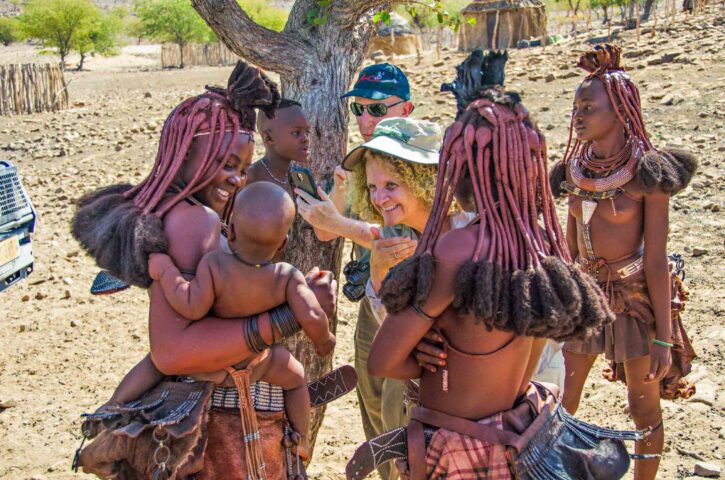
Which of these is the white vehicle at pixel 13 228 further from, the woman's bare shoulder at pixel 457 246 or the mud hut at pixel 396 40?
the mud hut at pixel 396 40

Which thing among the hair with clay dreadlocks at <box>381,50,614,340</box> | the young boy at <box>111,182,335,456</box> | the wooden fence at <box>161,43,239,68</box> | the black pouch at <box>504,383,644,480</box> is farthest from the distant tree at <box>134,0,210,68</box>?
the black pouch at <box>504,383,644,480</box>

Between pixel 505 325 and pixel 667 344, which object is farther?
pixel 667 344

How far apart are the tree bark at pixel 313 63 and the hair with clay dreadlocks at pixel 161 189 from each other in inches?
39.9

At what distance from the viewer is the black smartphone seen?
3357 mm

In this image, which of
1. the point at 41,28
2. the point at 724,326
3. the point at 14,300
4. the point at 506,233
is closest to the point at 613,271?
the point at 506,233

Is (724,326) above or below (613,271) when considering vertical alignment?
below

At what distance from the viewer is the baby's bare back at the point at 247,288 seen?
7.64 feet

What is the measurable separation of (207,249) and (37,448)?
2899 mm

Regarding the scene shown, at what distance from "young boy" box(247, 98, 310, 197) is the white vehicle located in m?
2.79

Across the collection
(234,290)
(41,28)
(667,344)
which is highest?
(41,28)

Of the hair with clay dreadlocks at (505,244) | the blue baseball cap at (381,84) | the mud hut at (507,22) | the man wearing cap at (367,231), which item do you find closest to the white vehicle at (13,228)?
the man wearing cap at (367,231)

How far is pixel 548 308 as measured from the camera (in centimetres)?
214

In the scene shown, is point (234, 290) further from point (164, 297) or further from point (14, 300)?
point (14, 300)

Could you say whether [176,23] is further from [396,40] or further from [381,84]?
[381,84]
